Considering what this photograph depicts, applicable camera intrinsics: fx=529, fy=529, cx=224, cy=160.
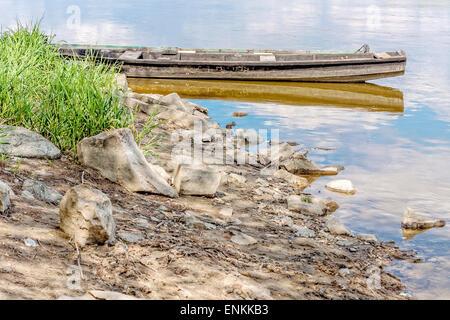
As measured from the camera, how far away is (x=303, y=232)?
18.7ft

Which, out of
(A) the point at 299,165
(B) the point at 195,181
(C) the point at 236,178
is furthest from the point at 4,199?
(A) the point at 299,165

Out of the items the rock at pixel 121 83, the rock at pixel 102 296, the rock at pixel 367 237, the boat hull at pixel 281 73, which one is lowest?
the rock at pixel 367 237

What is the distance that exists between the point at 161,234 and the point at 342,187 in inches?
178

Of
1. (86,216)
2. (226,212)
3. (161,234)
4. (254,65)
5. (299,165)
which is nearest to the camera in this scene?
(86,216)

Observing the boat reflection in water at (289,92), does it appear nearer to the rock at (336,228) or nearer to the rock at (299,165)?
the rock at (299,165)

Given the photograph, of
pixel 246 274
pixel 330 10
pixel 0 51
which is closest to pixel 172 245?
pixel 246 274

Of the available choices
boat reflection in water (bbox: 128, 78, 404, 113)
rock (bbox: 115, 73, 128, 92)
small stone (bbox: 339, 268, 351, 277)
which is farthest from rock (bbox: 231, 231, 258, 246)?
boat reflection in water (bbox: 128, 78, 404, 113)

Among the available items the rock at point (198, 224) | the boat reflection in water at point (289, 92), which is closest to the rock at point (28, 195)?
the rock at point (198, 224)

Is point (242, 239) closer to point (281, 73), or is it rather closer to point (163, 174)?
point (163, 174)

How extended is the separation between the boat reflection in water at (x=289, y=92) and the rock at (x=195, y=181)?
9824 millimetres

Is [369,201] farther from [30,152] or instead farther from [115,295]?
[115,295]

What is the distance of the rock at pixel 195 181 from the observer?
5734 mm

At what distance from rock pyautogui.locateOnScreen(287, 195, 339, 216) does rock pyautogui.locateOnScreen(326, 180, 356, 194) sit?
3.00 ft

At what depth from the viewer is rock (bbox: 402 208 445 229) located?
692 cm
